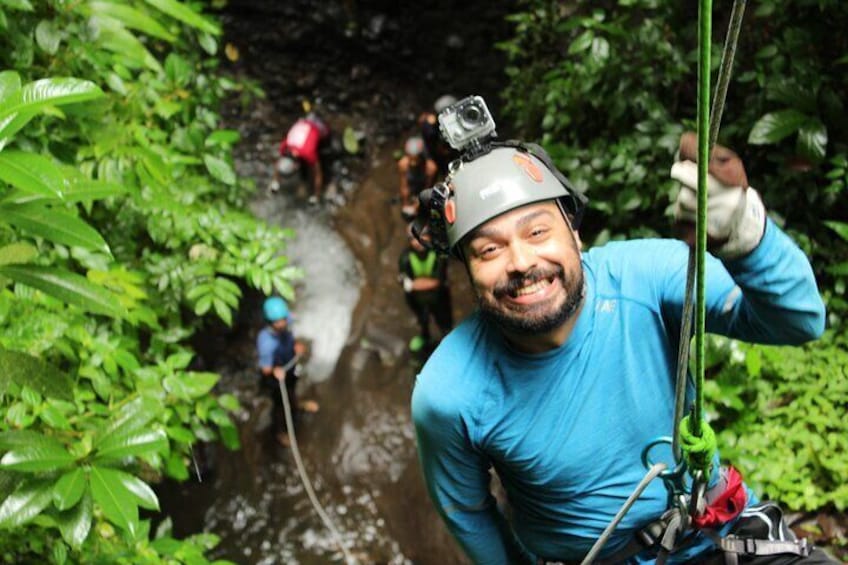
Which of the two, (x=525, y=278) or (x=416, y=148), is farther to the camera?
(x=416, y=148)

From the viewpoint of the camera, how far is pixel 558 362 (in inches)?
79.0

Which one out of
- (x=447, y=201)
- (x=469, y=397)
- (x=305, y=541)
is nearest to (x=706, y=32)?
(x=447, y=201)

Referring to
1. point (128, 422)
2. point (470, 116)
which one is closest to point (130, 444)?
point (128, 422)

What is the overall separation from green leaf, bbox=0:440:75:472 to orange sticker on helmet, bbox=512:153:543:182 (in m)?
1.73

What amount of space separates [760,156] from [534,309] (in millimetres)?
3506

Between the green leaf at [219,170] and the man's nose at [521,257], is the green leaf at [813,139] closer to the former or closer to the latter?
the man's nose at [521,257]

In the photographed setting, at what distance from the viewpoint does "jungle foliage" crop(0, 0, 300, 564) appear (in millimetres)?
2121

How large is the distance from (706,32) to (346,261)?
22.2 feet

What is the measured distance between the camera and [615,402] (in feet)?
6.60

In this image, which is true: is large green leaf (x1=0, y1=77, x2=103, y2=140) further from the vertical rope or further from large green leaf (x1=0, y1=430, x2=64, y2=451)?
the vertical rope

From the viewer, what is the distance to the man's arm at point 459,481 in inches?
80.7

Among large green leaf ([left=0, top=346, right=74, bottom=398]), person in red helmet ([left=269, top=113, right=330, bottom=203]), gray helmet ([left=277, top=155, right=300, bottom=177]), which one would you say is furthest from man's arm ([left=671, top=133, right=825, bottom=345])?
gray helmet ([left=277, top=155, right=300, bottom=177])

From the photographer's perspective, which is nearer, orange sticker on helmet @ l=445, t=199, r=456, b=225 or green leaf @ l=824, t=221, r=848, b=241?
orange sticker on helmet @ l=445, t=199, r=456, b=225

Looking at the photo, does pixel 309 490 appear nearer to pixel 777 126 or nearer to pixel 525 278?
pixel 525 278
